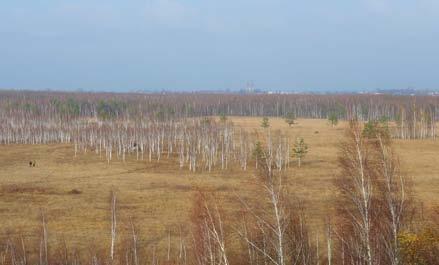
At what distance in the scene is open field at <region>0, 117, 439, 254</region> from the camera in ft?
120

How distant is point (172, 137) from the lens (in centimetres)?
9038

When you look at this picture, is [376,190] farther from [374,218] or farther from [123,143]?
[123,143]

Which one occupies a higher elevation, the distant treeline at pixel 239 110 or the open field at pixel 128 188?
the distant treeline at pixel 239 110

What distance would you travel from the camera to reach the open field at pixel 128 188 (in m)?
36.7

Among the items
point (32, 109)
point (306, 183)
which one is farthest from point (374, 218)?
point (32, 109)

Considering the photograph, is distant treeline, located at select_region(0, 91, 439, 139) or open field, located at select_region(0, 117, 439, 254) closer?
open field, located at select_region(0, 117, 439, 254)

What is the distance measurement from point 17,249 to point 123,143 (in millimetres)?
47703

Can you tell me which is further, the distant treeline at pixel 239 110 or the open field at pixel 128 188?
the distant treeline at pixel 239 110

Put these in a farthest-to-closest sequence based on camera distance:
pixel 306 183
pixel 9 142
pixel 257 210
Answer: pixel 9 142 → pixel 306 183 → pixel 257 210

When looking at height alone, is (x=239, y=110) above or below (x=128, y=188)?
above

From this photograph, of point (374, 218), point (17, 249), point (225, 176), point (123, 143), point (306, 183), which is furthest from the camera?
point (123, 143)

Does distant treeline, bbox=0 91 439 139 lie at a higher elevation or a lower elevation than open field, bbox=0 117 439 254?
higher

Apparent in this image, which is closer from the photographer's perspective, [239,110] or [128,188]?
[128,188]

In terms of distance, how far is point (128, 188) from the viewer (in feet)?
173
